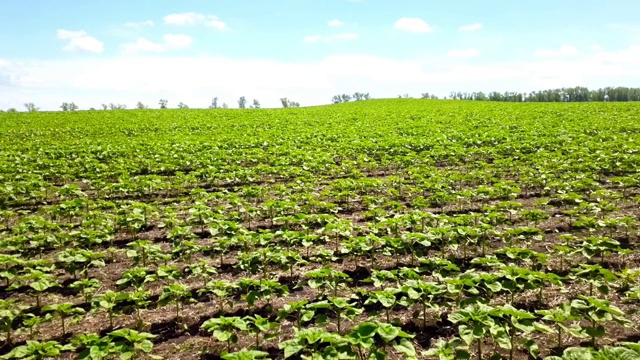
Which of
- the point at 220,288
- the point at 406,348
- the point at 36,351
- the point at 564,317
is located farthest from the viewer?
the point at 220,288

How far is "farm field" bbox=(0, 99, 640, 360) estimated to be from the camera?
457cm

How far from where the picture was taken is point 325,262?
7371 mm

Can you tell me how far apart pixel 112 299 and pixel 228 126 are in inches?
1198

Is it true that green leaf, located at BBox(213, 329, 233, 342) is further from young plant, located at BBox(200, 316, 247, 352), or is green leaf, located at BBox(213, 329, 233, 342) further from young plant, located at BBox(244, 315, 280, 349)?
young plant, located at BBox(244, 315, 280, 349)

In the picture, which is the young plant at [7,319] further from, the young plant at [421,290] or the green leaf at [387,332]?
the young plant at [421,290]

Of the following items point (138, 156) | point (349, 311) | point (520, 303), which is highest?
point (138, 156)

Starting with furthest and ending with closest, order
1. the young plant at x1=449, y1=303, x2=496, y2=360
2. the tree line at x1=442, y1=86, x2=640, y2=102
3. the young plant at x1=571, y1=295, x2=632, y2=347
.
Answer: the tree line at x1=442, y1=86, x2=640, y2=102, the young plant at x1=571, y1=295, x2=632, y2=347, the young plant at x1=449, y1=303, x2=496, y2=360

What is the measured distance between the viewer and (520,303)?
589cm

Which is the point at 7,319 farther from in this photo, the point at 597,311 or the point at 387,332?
the point at 597,311

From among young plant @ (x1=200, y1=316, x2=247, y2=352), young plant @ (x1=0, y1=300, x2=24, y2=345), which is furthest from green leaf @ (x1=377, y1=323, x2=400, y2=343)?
young plant @ (x1=0, y1=300, x2=24, y2=345)

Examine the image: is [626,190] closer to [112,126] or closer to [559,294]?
[559,294]

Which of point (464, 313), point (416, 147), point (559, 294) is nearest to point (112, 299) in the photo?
point (464, 313)

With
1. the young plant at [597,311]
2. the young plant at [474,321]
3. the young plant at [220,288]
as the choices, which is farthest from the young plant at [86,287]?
the young plant at [597,311]

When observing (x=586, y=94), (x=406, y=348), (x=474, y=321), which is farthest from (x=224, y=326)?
(x=586, y=94)
